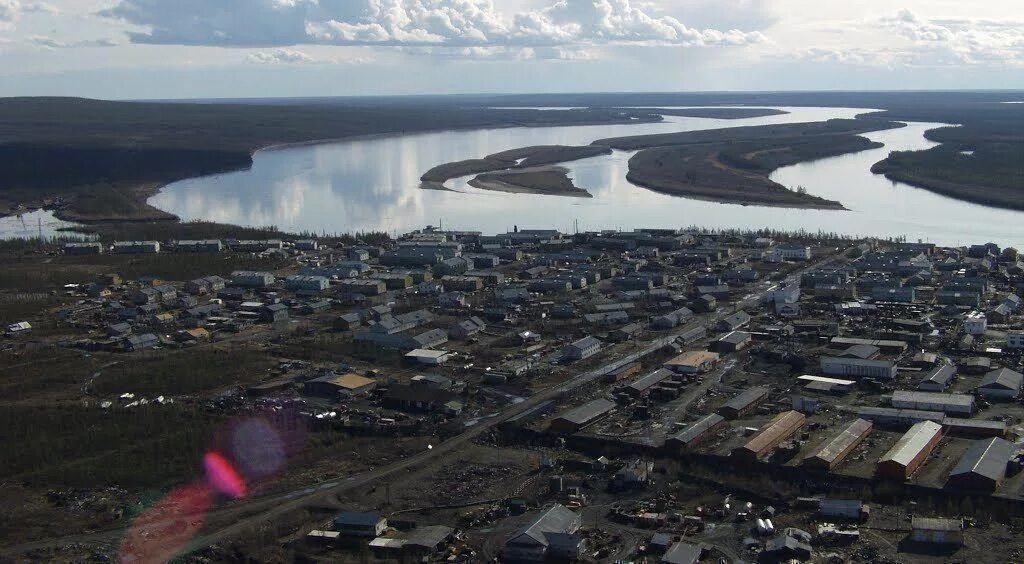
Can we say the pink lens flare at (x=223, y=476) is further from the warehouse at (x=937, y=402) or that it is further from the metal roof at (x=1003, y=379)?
the metal roof at (x=1003, y=379)

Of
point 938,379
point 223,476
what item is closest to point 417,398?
point 223,476

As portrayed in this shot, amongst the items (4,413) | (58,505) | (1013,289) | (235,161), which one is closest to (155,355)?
(4,413)

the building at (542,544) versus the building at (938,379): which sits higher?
the building at (938,379)

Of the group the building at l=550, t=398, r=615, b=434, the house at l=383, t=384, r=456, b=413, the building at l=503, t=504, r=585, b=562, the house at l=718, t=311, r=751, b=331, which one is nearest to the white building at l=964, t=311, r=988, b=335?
the house at l=718, t=311, r=751, b=331

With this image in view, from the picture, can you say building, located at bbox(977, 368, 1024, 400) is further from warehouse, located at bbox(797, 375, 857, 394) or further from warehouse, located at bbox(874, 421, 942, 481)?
warehouse, located at bbox(874, 421, 942, 481)

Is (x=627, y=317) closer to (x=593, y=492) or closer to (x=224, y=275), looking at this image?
(x=593, y=492)

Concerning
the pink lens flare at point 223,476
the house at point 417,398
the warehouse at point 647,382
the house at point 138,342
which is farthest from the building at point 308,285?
the pink lens flare at point 223,476

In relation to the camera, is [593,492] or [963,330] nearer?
[593,492]
